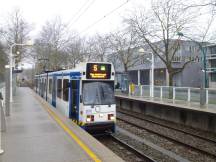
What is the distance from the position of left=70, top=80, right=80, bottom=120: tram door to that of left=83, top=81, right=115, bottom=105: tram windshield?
452 millimetres

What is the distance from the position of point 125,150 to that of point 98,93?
250 cm

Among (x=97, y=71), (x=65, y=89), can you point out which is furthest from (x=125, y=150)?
(x=65, y=89)

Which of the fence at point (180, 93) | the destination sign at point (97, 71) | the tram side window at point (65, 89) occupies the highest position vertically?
the destination sign at point (97, 71)

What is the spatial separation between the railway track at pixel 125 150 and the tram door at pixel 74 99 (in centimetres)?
149

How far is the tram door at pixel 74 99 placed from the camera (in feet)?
39.0

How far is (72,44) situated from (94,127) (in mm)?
42149

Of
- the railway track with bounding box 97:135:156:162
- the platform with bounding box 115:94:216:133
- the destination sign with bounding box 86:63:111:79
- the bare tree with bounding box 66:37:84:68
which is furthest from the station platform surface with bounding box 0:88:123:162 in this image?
the bare tree with bounding box 66:37:84:68

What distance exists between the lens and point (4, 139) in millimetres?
8258

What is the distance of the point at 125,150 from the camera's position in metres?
10.4

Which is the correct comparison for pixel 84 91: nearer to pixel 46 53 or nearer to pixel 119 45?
pixel 119 45

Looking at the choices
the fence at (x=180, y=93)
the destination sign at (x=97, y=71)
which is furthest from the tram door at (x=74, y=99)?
the fence at (x=180, y=93)

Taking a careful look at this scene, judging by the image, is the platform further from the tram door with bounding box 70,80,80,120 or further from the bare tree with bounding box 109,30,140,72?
the bare tree with bounding box 109,30,140,72

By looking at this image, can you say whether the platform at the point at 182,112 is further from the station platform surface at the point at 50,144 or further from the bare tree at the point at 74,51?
the bare tree at the point at 74,51

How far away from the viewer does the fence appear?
1663 cm
